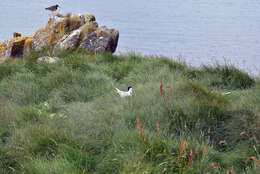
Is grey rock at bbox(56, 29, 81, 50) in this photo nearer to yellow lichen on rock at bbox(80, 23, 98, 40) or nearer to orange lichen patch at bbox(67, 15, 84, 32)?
yellow lichen on rock at bbox(80, 23, 98, 40)

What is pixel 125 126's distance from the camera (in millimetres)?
4062

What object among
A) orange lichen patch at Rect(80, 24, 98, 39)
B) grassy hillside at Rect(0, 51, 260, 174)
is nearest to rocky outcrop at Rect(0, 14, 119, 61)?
orange lichen patch at Rect(80, 24, 98, 39)

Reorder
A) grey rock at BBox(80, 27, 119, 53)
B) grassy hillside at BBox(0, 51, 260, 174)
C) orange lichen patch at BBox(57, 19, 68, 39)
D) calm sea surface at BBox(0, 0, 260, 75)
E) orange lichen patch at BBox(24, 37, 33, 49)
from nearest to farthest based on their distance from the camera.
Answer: grassy hillside at BBox(0, 51, 260, 174), grey rock at BBox(80, 27, 119, 53), orange lichen patch at BBox(57, 19, 68, 39), orange lichen patch at BBox(24, 37, 33, 49), calm sea surface at BBox(0, 0, 260, 75)

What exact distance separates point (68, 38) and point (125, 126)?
6.05 metres

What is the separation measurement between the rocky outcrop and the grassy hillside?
9.30 ft

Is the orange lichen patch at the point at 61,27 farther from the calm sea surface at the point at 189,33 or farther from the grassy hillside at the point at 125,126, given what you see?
the calm sea surface at the point at 189,33

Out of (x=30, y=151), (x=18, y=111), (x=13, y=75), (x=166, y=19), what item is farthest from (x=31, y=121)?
(x=166, y=19)

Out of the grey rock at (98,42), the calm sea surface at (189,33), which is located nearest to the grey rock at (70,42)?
the grey rock at (98,42)

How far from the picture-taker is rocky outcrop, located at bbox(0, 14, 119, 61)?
9430mm

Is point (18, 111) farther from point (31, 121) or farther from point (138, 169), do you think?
point (138, 169)

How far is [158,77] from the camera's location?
20.5 feet

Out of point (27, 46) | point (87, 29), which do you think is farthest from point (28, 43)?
point (87, 29)

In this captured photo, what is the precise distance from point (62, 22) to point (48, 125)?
21.6 feet

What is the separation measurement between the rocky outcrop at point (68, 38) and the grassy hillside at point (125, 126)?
2.83 metres
